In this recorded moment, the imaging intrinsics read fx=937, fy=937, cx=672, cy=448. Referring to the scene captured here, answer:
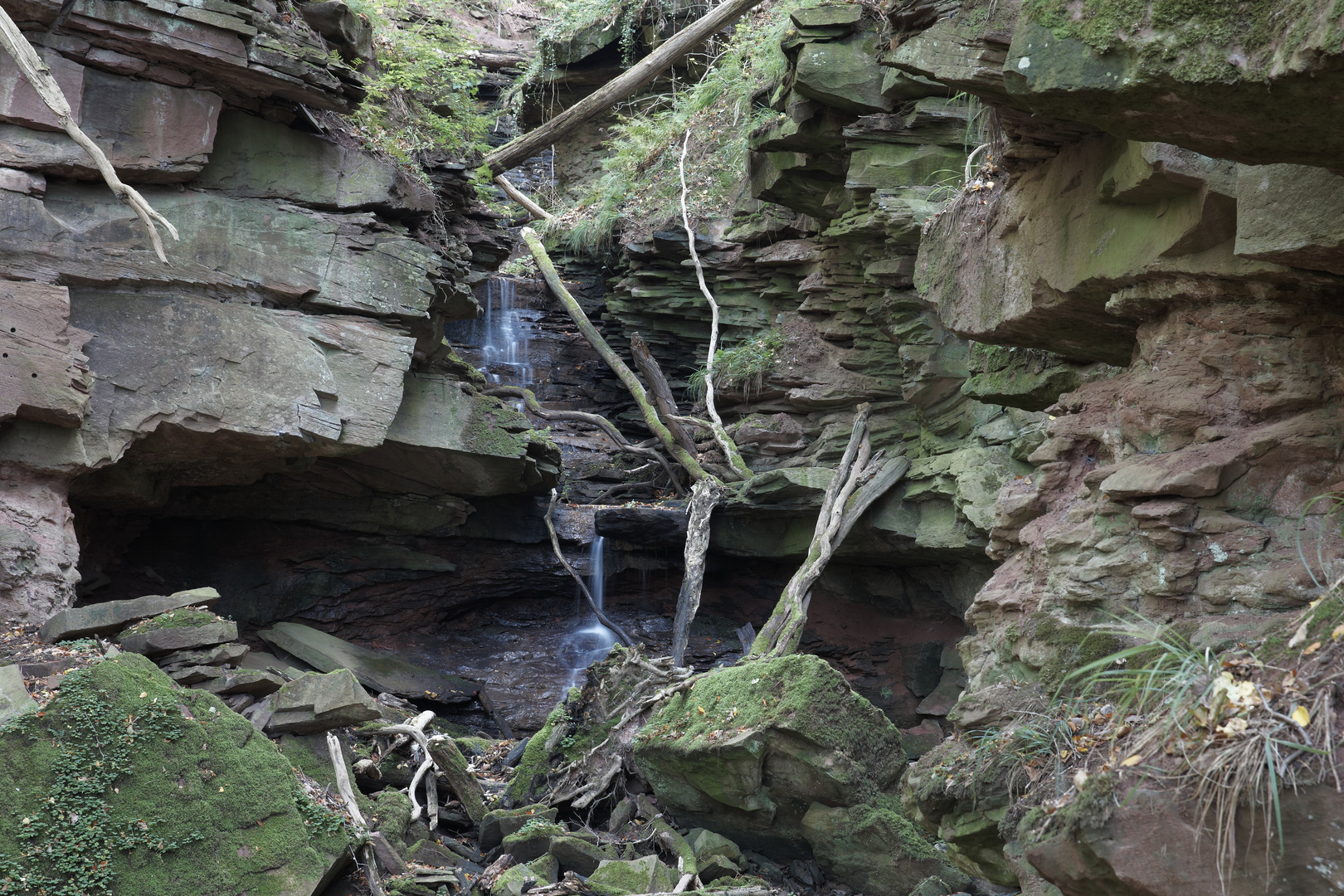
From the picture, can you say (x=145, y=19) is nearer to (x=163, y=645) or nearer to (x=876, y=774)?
(x=163, y=645)

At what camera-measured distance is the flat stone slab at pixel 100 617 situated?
6.44 m

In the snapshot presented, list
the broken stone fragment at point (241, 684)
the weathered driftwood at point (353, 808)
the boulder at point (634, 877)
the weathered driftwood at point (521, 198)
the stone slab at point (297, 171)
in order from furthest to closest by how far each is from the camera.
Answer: the weathered driftwood at point (521, 198), the stone slab at point (297, 171), the broken stone fragment at point (241, 684), the boulder at point (634, 877), the weathered driftwood at point (353, 808)

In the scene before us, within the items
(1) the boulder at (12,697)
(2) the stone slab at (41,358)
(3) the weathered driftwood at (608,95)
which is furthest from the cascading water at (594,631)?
(1) the boulder at (12,697)

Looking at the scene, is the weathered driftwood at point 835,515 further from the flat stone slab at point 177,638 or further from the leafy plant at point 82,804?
the leafy plant at point 82,804

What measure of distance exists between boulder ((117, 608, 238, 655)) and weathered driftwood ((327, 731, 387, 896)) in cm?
112

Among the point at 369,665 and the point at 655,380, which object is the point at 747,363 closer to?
the point at 655,380

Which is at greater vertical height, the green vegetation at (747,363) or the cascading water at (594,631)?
the green vegetation at (747,363)

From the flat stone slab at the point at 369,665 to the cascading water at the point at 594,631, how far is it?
1653 mm

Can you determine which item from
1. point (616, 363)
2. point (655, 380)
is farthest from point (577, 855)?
point (616, 363)

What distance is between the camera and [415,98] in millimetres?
11875

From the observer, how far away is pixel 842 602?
13078mm

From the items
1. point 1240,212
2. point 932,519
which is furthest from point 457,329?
point 1240,212

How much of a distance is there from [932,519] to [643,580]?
4.29 metres

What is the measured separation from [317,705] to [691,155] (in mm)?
11902
